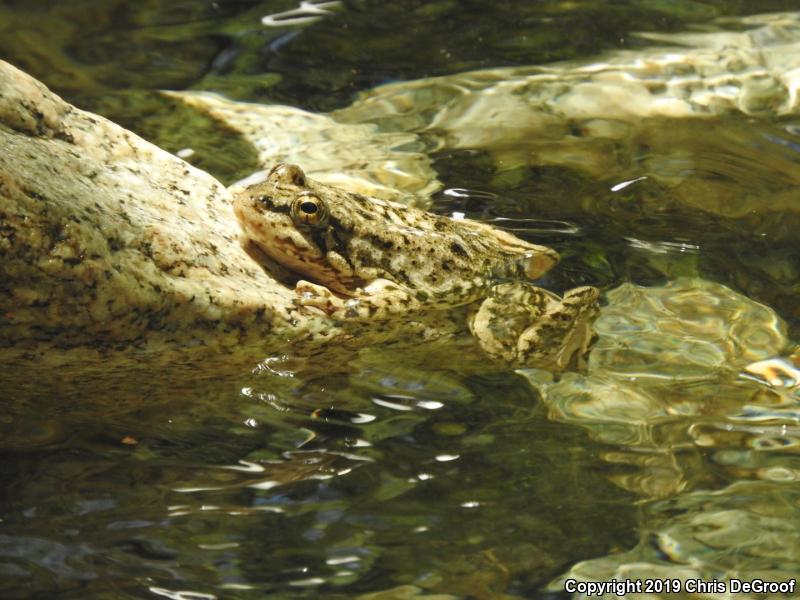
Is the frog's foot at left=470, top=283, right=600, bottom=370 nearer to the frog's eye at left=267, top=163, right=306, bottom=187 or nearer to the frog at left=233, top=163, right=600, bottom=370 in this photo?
the frog at left=233, top=163, right=600, bottom=370

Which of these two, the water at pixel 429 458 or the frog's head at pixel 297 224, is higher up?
the frog's head at pixel 297 224

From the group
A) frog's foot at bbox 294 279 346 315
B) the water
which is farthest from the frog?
the water

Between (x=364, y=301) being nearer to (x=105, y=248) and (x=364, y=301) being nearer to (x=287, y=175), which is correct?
(x=287, y=175)

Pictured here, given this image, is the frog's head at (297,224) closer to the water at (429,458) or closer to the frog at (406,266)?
the frog at (406,266)

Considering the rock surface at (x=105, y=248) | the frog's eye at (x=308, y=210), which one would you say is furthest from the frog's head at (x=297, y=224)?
the rock surface at (x=105, y=248)

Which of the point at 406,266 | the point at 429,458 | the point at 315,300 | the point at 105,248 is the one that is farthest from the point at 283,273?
the point at 429,458

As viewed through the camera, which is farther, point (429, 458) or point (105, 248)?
point (429, 458)

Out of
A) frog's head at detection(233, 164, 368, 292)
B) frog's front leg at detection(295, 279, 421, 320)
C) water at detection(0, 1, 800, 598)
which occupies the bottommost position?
water at detection(0, 1, 800, 598)
